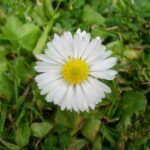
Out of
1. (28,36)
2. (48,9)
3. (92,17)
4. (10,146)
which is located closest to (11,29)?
(28,36)

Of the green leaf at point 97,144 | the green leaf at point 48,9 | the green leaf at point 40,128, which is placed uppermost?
the green leaf at point 48,9

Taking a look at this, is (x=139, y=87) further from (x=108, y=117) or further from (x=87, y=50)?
(x=87, y=50)

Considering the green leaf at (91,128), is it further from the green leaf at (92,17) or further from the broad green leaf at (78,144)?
the green leaf at (92,17)

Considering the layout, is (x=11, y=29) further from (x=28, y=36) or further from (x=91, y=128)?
(x=91, y=128)

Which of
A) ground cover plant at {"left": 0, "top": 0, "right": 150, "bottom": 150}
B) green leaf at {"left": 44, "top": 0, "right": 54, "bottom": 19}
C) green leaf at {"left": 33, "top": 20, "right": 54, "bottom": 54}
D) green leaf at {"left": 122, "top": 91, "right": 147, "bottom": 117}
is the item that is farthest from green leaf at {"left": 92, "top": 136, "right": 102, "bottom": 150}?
green leaf at {"left": 44, "top": 0, "right": 54, "bottom": 19}

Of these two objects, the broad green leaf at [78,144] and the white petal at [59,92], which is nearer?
the white petal at [59,92]

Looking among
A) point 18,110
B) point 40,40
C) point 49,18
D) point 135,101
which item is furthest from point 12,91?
point 135,101

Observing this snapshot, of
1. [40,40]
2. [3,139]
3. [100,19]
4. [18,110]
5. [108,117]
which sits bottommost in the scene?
[3,139]

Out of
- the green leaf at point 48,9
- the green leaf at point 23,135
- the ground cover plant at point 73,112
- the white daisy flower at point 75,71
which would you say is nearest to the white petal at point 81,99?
the white daisy flower at point 75,71
